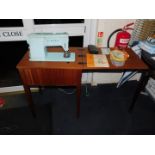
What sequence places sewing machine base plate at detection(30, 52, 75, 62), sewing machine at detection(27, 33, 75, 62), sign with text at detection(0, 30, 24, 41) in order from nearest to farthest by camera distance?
sewing machine at detection(27, 33, 75, 62) → sewing machine base plate at detection(30, 52, 75, 62) → sign with text at detection(0, 30, 24, 41)

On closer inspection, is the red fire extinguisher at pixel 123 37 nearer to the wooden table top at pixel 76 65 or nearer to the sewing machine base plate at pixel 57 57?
the wooden table top at pixel 76 65

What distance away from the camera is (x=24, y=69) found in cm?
138

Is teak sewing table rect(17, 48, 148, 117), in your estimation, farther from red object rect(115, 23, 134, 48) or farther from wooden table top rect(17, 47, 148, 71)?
red object rect(115, 23, 134, 48)

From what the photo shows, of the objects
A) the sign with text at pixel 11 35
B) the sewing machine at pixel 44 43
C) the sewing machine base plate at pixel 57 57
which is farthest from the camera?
the sign with text at pixel 11 35

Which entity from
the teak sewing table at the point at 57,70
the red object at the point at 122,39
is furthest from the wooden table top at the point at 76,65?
the red object at the point at 122,39

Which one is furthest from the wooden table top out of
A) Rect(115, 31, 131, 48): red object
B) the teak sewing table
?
Rect(115, 31, 131, 48): red object

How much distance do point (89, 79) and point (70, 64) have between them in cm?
101

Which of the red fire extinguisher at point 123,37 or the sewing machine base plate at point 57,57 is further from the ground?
the red fire extinguisher at point 123,37

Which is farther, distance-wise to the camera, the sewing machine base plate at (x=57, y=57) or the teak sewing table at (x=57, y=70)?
the sewing machine base plate at (x=57, y=57)

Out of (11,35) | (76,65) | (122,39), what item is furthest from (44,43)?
(122,39)

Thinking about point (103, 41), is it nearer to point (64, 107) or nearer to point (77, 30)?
point (77, 30)
